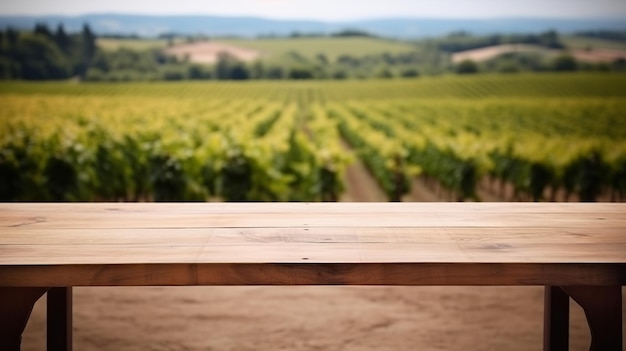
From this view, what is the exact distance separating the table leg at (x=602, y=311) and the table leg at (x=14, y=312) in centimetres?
102

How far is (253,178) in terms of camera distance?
6.96 m

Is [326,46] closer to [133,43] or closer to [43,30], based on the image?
[133,43]

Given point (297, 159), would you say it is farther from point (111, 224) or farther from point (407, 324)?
point (111, 224)

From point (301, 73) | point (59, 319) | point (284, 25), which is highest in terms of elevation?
point (284, 25)

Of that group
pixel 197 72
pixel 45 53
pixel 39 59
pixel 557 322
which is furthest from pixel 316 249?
pixel 197 72

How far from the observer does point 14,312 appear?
1.53m

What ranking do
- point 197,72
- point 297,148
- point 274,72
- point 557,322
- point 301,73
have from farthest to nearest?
point 274,72 < point 301,73 < point 197,72 < point 297,148 < point 557,322

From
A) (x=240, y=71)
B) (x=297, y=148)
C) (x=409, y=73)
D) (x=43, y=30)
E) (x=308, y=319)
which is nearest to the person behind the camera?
(x=308, y=319)

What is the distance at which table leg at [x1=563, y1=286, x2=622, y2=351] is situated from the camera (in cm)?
157

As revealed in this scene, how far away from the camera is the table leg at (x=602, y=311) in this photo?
1567 mm

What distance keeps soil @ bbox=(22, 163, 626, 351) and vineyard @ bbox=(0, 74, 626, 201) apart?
297 cm

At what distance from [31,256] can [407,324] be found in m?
2.24

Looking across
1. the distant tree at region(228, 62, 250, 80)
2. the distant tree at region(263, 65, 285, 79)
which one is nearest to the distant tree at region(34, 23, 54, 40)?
the distant tree at region(228, 62, 250, 80)

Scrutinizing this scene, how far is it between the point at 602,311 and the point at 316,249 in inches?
22.1
